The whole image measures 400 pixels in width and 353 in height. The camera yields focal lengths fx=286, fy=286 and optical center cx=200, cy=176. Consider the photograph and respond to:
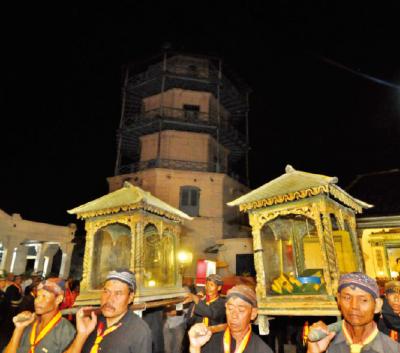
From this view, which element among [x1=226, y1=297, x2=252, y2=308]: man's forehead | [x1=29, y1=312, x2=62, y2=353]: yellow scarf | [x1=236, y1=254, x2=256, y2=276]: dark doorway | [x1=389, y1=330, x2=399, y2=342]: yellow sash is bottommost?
[x1=389, y1=330, x2=399, y2=342]: yellow sash

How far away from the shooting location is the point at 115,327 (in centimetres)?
316

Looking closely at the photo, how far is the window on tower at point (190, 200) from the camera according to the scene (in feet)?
70.3

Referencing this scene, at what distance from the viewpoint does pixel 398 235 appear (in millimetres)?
14609

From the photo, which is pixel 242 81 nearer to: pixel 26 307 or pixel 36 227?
pixel 36 227

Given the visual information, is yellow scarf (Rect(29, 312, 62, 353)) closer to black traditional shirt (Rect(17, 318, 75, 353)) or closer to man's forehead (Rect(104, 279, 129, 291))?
black traditional shirt (Rect(17, 318, 75, 353))

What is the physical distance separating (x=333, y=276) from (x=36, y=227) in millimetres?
20689

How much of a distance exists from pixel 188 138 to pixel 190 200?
18.0ft

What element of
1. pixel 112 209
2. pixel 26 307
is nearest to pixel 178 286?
pixel 112 209

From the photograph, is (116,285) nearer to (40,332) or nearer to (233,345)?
(40,332)

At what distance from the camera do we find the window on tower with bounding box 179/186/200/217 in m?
21.4

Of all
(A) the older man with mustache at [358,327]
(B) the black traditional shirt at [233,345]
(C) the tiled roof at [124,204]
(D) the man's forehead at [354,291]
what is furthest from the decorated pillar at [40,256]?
(D) the man's forehead at [354,291]

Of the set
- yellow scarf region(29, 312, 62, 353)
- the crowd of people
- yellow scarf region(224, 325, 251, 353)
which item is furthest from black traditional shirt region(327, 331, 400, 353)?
yellow scarf region(29, 312, 62, 353)

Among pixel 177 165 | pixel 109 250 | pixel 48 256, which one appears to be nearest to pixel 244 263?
pixel 177 165

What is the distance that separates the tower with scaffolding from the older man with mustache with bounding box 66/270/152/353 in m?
17.1
